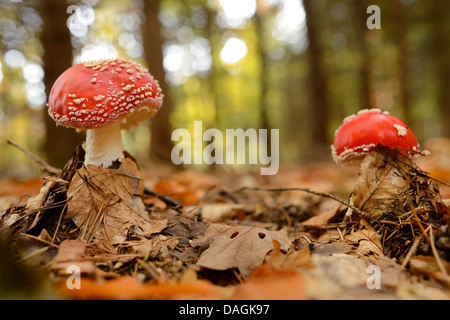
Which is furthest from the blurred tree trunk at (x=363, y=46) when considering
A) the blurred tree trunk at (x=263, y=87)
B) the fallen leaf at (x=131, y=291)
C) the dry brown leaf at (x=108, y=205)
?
the fallen leaf at (x=131, y=291)

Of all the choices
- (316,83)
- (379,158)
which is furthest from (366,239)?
(316,83)

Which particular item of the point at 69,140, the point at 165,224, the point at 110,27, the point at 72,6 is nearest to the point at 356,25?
the point at 110,27

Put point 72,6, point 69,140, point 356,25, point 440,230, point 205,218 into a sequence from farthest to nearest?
1. point 356,25
2. point 72,6
3. point 69,140
4. point 205,218
5. point 440,230

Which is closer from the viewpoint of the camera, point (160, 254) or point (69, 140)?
point (160, 254)

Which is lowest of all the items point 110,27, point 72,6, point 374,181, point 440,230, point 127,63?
point 440,230
